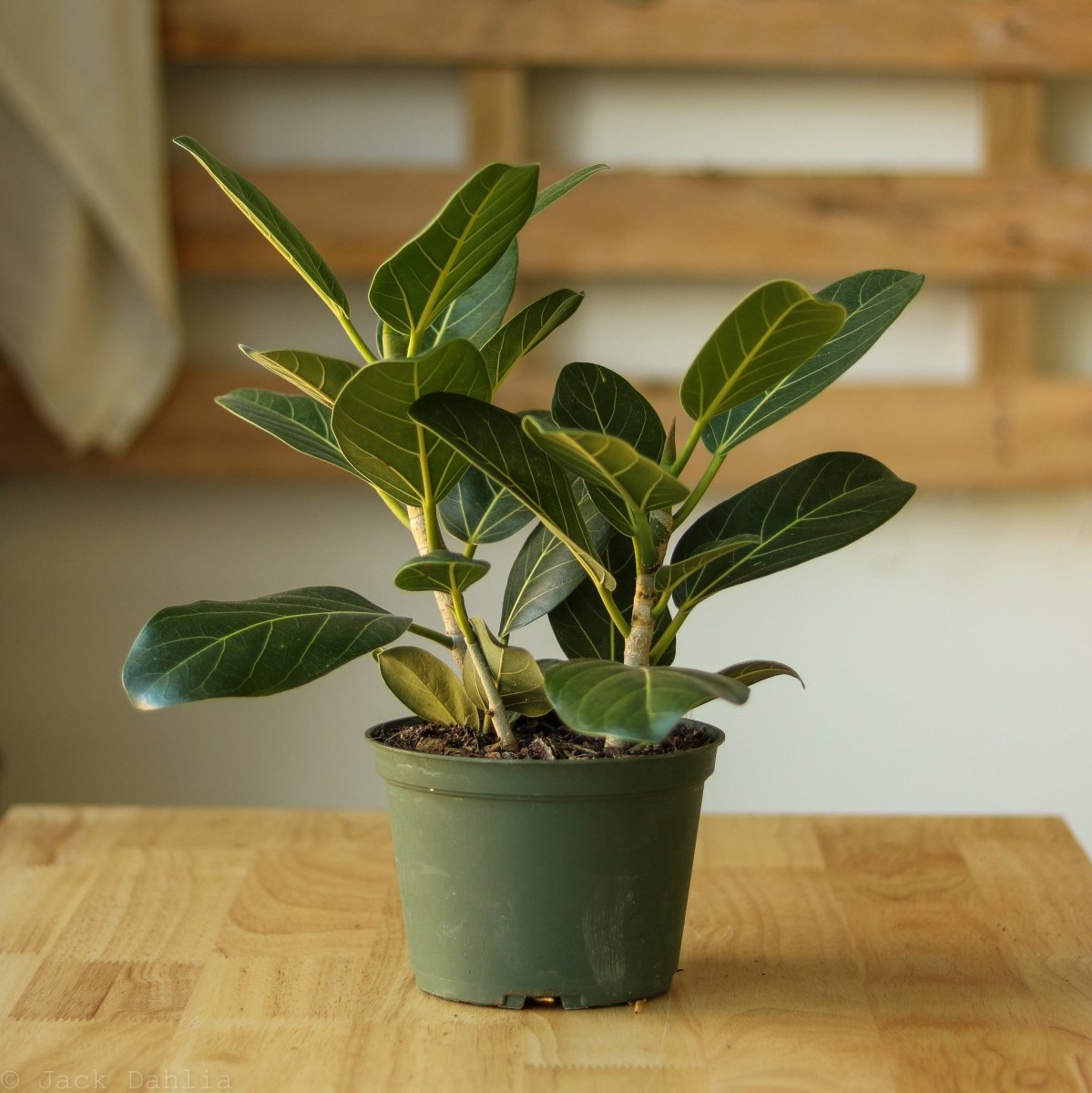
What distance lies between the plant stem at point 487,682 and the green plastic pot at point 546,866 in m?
0.04

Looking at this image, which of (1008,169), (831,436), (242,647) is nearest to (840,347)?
(242,647)

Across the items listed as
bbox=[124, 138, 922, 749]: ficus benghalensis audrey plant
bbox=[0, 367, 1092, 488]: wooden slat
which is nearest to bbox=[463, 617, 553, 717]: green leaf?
bbox=[124, 138, 922, 749]: ficus benghalensis audrey plant

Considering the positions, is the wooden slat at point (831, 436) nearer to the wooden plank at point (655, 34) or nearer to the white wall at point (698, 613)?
the white wall at point (698, 613)

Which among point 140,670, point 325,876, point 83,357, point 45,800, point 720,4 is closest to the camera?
point 140,670

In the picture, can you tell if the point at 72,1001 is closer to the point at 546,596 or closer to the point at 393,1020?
the point at 393,1020

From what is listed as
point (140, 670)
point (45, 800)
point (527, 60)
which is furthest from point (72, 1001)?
point (527, 60)

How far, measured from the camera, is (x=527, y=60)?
1.65m

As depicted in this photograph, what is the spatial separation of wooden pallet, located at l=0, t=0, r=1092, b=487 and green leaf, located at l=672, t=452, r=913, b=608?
101cm

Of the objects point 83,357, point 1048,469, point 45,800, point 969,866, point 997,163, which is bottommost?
point 45,800

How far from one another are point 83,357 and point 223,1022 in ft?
→ 3.57

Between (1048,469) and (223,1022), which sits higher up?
(1048,469)

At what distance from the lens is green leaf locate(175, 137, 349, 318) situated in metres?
0.58

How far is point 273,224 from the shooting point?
60 centimetres

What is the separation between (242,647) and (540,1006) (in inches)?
9.6
